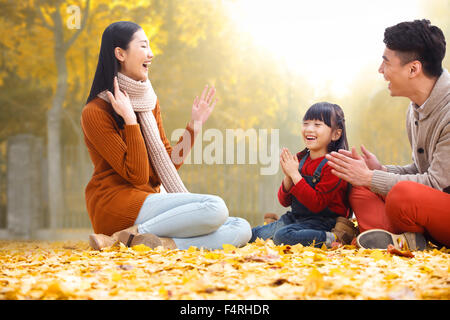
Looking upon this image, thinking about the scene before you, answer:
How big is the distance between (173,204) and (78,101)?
8.39 m

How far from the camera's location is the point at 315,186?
3.97 meters

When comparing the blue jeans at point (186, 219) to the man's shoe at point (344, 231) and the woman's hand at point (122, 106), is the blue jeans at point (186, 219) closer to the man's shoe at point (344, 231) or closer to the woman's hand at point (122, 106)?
the woman's hand at point (122, 106)

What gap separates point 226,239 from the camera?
159 inches

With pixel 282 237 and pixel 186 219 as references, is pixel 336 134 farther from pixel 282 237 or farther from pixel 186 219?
pixel 186 219

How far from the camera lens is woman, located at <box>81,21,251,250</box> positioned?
379 cm

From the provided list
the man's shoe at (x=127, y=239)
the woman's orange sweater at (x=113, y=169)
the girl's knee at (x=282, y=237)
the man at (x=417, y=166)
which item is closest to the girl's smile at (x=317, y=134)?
the man at (x=417, y=166)

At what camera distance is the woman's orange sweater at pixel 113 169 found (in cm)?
377

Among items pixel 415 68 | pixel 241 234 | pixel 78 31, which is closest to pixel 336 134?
pixel 415 68

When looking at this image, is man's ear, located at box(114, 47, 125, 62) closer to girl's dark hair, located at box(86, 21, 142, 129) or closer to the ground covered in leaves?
girl's dark hair, located at box(86, 21, 142, 129)

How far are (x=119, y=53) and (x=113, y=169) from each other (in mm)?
899

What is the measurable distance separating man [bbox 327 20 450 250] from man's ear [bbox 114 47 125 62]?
5.78 feet

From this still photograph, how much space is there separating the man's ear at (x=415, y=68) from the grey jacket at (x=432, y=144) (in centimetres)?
16
